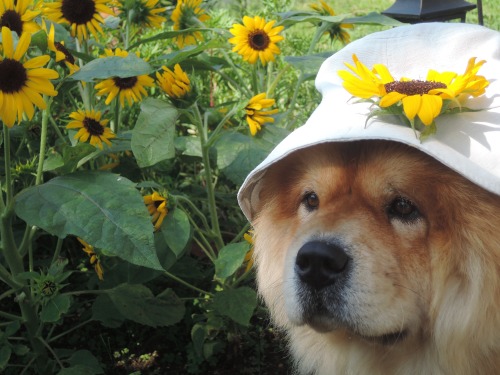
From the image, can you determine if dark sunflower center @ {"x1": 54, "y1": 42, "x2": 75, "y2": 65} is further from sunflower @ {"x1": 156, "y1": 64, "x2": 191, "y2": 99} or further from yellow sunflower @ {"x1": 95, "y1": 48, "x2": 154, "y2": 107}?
sunflower @ {"x1": 156, "y1": 64, "x2": 191, "y2": 99}

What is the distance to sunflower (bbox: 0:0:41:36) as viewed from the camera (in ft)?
7.29

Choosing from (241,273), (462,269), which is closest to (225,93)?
(241,273)

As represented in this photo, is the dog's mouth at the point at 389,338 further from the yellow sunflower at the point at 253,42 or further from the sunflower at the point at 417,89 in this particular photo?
the yellow sunflower at the point at 253,42

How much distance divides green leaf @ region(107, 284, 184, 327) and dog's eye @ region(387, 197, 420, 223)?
1.01 meters

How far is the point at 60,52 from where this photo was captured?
88.5 inches

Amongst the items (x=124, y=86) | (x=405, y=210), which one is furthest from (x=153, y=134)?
(x=405, y=210)

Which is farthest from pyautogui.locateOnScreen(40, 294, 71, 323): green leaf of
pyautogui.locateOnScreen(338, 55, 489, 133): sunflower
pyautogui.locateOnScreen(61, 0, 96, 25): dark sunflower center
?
pyautogui.locateOnScreen(338, 55, 489, 133): sunflower

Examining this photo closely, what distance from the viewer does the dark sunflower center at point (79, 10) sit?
2461mm

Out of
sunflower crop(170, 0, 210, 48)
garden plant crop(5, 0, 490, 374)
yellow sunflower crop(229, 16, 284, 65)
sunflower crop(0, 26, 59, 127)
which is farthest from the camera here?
sunflower crop(170, 0, 210, 48)

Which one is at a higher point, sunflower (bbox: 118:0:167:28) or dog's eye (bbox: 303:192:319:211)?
sunflower (bbox: 118:0:167:28)

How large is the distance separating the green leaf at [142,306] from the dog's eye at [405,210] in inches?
39.6

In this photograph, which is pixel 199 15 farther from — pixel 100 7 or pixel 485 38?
pixel 485 38

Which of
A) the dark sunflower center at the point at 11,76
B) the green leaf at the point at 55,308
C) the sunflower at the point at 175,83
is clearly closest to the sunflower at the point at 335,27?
the sunflower at the point at 175,83

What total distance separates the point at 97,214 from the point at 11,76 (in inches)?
16.5
